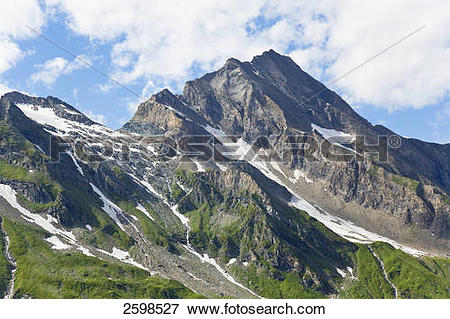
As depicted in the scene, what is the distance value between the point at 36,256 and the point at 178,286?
73359 millimetres
